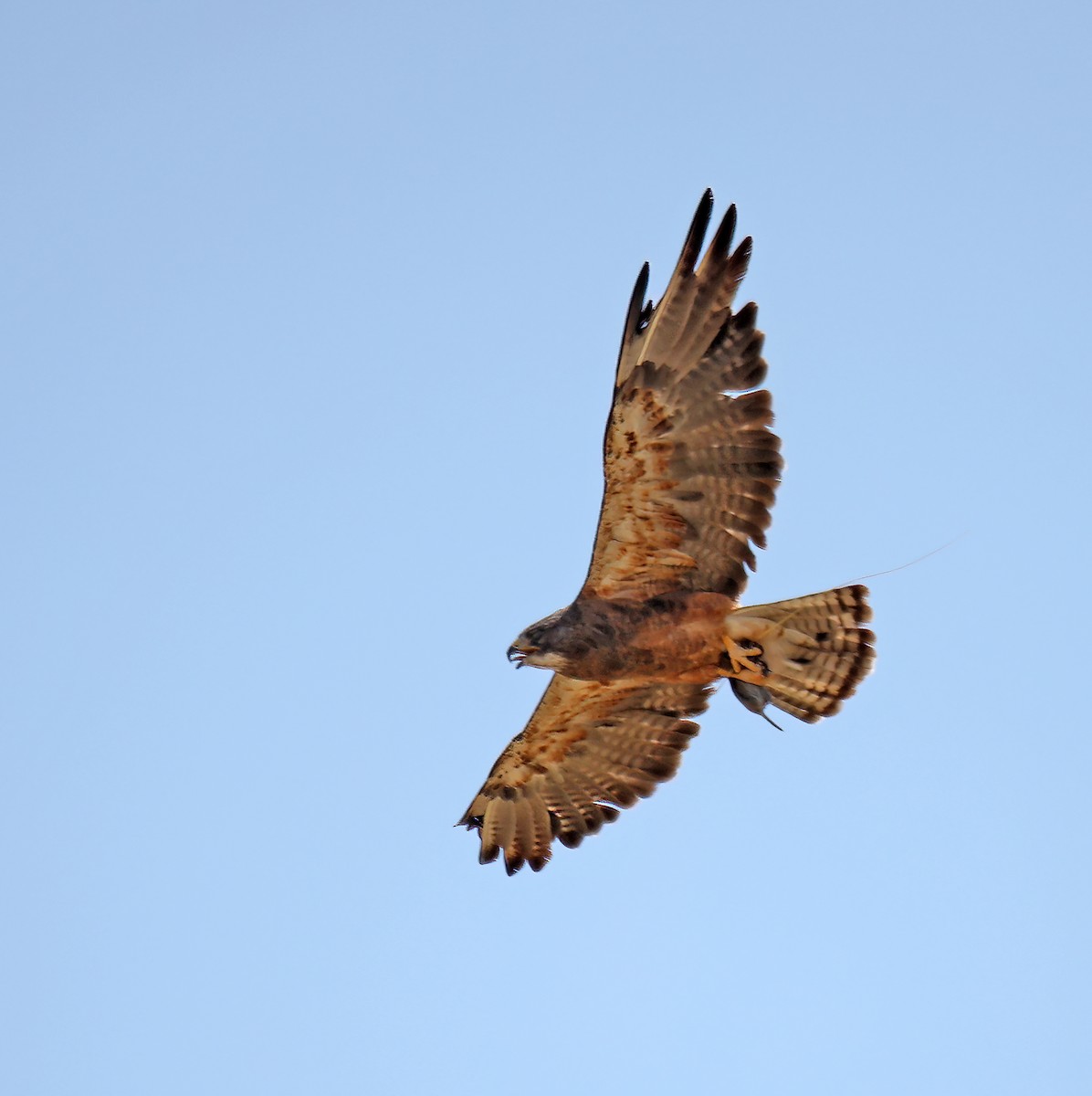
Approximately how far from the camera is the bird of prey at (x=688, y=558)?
1063 centimetres

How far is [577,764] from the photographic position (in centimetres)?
1285

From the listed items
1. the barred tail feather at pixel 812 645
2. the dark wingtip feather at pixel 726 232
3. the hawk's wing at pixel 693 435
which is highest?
the dark wingtip feather at pixel 726 232

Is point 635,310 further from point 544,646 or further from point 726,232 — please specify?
point 544,646

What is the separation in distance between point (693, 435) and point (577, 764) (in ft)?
11.0

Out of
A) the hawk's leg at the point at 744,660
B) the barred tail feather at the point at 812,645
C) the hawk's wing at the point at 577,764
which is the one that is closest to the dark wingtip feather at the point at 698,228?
the barred tail feather at the point at 812,645

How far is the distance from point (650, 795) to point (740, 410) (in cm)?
364

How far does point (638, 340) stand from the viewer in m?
10.7

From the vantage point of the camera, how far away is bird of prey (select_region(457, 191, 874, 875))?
34.9 feet

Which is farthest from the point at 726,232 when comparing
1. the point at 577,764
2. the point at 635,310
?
the point at 577,764

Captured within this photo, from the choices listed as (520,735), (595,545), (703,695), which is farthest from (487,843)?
(595,545)

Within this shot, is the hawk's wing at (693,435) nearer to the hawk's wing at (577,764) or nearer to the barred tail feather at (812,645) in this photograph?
the barred tail feather at (812,645)

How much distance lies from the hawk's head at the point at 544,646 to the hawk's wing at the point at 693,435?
64 centimetres

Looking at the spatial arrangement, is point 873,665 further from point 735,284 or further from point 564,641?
point 735,284

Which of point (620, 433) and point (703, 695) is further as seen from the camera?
point (703, 695)
